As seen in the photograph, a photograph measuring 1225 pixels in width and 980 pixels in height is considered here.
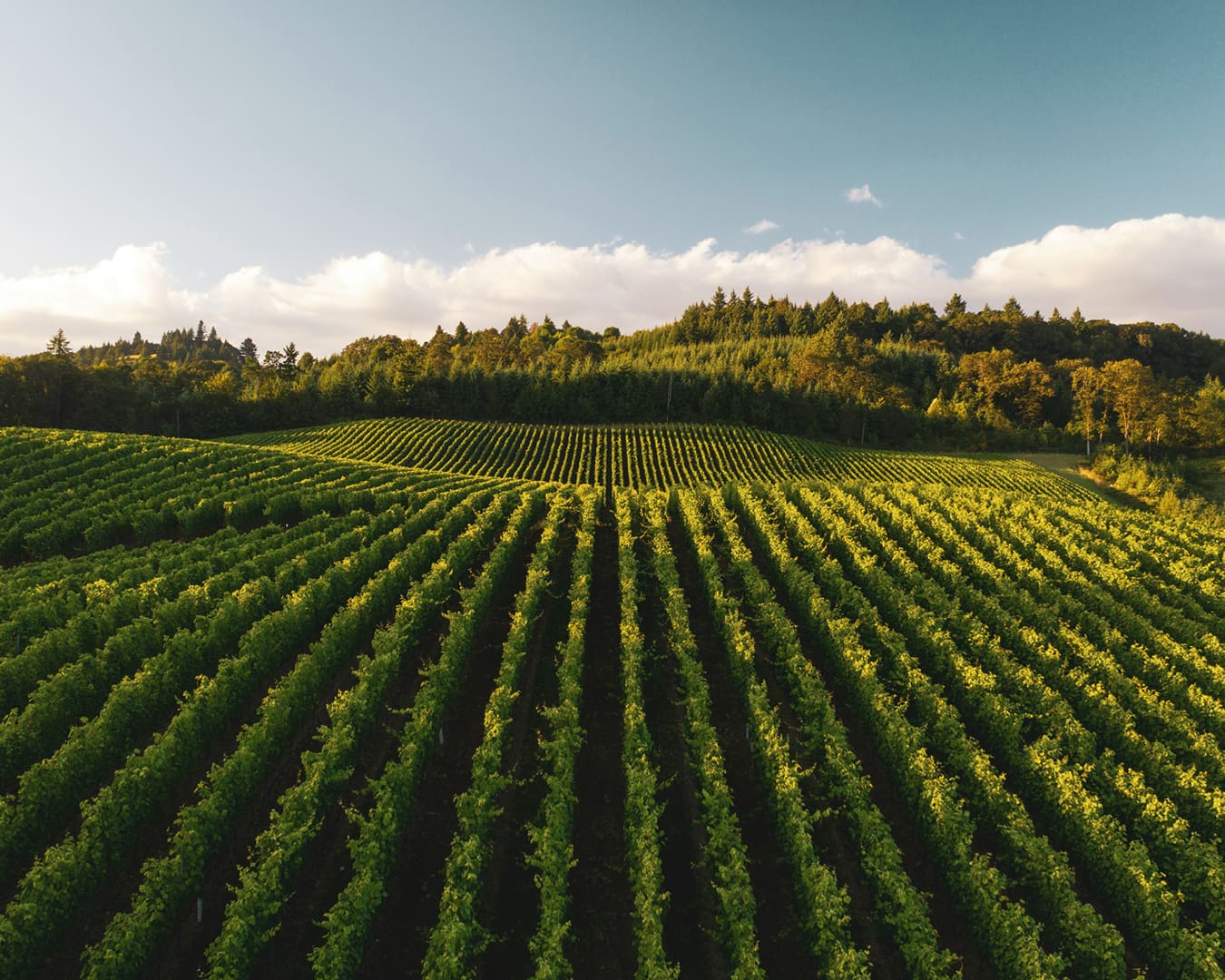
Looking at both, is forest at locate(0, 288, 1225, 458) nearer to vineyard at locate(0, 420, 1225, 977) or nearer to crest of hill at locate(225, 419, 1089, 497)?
crest of hill at locate(225, 419, 1089, 497)

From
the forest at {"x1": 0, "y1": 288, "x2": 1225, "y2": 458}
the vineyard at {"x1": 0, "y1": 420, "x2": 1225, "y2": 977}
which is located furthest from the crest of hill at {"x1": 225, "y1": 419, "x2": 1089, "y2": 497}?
the vineyard at {"x1": 0, "y1": 420, "x2": 1225, "y2": 977}

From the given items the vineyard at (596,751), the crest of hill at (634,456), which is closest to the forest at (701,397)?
the crest of hill at (634,456)

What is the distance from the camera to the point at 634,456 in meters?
72.5

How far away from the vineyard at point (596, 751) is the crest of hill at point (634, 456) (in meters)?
37.2

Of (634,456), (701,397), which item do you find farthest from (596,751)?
(701,397)

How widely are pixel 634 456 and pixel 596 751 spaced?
5739 cm

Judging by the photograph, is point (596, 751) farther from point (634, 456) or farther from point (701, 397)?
point (701, 397)

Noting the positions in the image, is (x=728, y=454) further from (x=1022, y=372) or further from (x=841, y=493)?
(x=1022, y=372)

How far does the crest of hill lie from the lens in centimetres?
6556

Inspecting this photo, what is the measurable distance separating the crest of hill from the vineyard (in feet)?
122

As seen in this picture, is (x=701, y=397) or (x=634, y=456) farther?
(x=701, y=397)

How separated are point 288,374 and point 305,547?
4307 inches

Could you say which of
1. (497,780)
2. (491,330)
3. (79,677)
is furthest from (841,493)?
(491,330)

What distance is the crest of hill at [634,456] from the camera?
6556 centimetres
